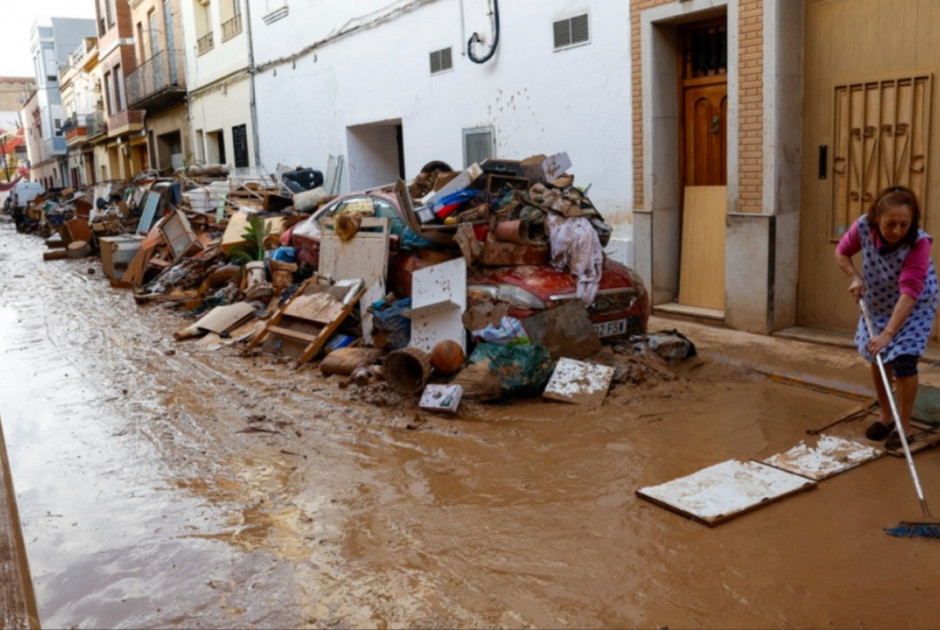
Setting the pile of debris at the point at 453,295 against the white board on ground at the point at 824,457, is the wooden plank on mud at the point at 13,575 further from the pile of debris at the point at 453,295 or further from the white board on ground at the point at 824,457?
the white board on ground at the point at 824,457

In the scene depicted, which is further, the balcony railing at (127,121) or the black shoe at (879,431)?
the balcony railing at (127,121)

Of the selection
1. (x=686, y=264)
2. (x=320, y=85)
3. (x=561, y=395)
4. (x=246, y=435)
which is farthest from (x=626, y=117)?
(x=320, y=85)

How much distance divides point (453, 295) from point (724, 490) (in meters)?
3.00

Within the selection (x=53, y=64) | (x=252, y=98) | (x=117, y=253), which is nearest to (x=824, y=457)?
(x=117, y=253)

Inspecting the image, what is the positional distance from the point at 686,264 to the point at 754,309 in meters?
1.28

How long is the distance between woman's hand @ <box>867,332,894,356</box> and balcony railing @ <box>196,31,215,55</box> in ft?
68.6

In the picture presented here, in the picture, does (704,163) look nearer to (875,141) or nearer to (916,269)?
(875,141)

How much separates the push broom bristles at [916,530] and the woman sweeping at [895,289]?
1.08 m

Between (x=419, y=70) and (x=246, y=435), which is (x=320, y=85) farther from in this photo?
(x=246, y=435)

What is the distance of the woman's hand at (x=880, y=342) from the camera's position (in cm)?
444

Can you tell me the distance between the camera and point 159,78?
26156mm

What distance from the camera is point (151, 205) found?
55.8 feet

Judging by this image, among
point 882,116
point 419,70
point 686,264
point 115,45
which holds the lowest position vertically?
point 686,264

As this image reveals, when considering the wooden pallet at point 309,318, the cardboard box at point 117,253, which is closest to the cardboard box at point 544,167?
the wooden pallet at point 309,318
